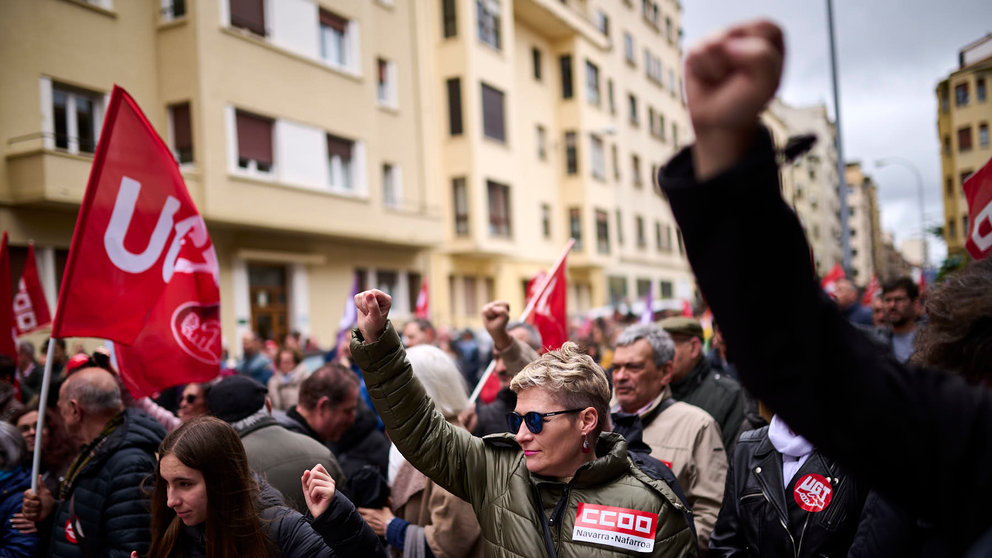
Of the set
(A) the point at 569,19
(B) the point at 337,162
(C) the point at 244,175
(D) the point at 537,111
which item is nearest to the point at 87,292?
(C) the point at 244,175

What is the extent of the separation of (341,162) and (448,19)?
7816mm

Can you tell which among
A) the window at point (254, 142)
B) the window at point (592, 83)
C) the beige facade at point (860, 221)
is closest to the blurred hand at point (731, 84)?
the window at point (254, 142)

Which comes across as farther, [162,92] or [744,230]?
[162,92]

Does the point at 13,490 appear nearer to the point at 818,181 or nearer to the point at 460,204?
the point at 460,204

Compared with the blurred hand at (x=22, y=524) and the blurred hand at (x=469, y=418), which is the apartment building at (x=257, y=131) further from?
the blurred hand at (x=469, y=418)

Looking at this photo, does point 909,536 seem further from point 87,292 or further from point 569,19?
point 569,19

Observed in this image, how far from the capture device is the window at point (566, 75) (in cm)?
3134

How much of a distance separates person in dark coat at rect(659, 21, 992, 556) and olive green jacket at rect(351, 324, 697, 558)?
1.55m

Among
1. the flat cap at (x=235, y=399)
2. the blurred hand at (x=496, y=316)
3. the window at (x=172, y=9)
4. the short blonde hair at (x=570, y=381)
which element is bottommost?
the flat cap at (x=235, y=399)

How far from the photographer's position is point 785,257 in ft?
3.12

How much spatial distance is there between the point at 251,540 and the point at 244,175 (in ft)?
47.4

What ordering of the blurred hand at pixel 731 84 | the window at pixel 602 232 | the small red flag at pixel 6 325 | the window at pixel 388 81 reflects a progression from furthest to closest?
1. the window at pixel 602 232
2. the window at pixel 388 81
3. the small red flag at pixel 6 325
4. the blurred hand at pixel 731 84

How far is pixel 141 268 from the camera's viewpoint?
14.5 ft

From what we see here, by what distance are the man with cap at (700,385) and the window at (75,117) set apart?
499 inches
